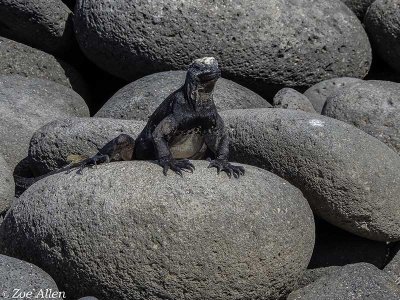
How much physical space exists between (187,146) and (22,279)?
142 cm

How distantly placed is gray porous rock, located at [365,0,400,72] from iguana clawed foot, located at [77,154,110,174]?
3091 millimetres

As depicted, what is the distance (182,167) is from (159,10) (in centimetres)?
236

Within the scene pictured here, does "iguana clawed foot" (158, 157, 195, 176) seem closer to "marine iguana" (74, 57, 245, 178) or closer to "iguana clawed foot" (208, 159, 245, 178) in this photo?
"marine iguana" (74, 57, 245, 178)

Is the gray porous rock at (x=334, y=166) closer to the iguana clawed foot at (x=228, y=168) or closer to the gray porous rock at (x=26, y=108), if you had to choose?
the iguana clawed foot at (x=228, y=168)

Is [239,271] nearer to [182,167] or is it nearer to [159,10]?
[182,167]

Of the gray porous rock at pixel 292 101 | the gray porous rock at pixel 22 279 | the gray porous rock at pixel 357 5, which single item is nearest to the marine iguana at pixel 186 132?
the gray porous rock at pixel 22 279

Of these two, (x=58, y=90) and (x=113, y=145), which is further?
(x=58, y=90)

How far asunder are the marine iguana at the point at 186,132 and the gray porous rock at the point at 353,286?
35.3 inches

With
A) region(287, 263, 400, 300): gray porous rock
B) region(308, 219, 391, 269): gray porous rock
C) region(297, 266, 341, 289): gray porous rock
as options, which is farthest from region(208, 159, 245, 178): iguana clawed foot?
region(308, 219, 391, 269): gray porous rock

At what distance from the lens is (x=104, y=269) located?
17.9ft

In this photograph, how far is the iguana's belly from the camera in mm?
6188

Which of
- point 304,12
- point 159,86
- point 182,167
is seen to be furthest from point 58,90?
point 182,167

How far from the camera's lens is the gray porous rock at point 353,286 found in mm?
5895

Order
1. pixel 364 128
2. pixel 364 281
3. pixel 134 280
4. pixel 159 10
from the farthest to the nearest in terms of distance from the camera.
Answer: pixel 159 10 → pixel 364 128 → pixel 364 281 → pixel 134 280
